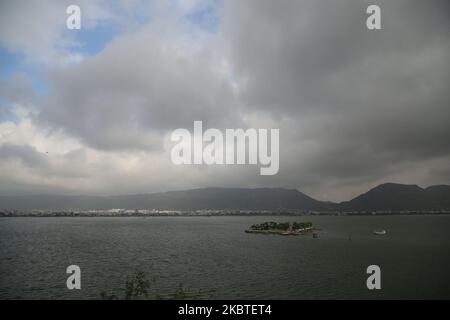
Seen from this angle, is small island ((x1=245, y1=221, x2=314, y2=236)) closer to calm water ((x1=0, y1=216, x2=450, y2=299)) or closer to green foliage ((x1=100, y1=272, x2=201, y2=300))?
calm water ((x1=0, y1=216, x2=450, y2=299))

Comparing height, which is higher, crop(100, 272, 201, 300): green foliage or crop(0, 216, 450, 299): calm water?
crop(100, 272, 201, 300): green foliage

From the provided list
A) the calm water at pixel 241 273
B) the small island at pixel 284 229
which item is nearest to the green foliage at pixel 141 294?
the calm water at pixel 241 273

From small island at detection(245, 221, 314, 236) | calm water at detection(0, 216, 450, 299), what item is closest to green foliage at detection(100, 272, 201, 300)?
calm water at detection(0, 216, 450, 299)

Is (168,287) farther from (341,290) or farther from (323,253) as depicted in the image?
(323,253)

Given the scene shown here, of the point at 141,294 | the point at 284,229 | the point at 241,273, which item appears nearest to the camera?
the point at 141,294

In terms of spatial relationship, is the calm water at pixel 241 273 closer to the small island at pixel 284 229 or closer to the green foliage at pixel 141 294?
the green foliage at pixel 141 294

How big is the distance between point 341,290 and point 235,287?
18.0 meters

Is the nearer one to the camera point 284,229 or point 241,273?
point 241,273

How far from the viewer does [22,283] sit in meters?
60.1

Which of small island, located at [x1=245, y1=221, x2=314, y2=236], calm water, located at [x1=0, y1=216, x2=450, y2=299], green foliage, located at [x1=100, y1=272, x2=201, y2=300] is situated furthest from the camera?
small island, located at [x1=245, y1=221, x2=314, y2=236]

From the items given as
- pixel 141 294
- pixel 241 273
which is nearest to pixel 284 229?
pixel 241 273

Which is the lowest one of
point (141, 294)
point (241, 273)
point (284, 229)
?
point (284, 229)

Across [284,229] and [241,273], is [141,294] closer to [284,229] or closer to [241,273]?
[241,273]
